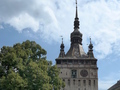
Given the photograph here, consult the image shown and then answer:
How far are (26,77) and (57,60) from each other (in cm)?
3503

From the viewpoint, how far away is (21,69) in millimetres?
23828

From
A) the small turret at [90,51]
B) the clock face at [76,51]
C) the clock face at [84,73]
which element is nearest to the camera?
the clock face at [84,73]

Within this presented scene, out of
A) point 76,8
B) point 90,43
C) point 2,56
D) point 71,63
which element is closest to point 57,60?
point 71,63

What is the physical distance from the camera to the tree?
22.2 meters

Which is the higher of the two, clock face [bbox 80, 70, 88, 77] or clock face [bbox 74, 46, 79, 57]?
clock face [bbox 74, 46, 79, 57]

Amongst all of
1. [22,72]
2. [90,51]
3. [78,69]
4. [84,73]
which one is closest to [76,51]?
[90,51]

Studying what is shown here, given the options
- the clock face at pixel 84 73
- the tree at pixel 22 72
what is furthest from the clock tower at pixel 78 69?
the tree at pixel 22 72

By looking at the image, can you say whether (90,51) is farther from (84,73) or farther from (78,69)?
(84,73)

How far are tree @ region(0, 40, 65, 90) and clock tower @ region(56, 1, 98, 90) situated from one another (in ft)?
94.7

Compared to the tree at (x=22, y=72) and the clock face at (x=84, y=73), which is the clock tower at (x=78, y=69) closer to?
the clock face at (x=84, y=73)

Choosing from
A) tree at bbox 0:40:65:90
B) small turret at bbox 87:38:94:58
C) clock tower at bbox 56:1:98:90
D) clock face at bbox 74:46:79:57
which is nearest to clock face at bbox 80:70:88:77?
clock tower at bbox 56:1:98:90

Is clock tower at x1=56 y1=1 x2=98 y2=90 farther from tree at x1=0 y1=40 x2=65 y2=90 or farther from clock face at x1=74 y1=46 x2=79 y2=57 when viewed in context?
tree at x1=0 y1=40 x2=65 y2=90

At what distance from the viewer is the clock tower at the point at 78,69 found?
181 ft

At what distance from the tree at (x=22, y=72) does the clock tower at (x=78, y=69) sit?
28861mm
